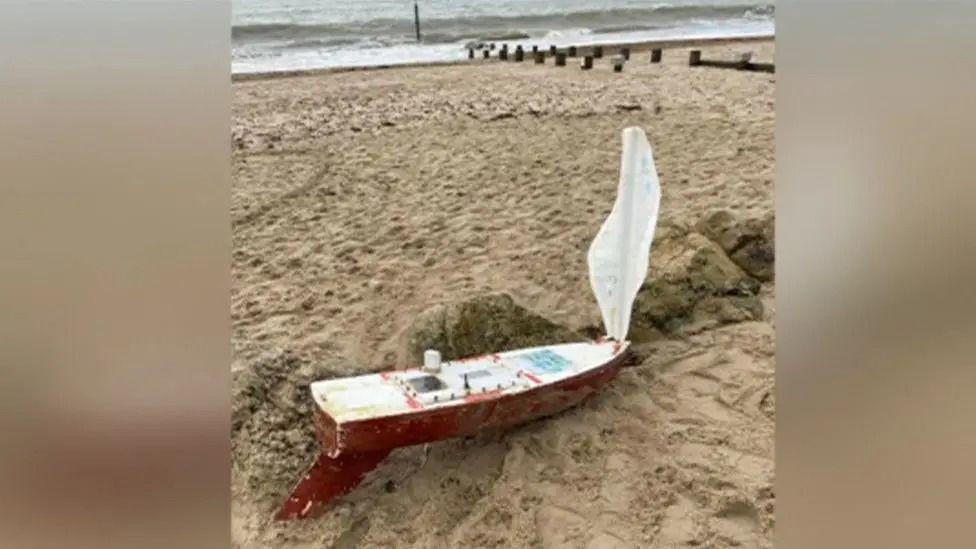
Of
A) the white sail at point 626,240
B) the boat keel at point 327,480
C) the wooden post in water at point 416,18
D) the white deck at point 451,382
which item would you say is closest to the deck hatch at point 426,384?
the white deck at point 451,382

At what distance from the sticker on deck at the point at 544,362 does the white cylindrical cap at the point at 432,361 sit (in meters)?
0.16

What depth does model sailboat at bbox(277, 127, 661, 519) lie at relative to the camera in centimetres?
123

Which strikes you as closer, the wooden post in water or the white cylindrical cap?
the white cylindrical cap

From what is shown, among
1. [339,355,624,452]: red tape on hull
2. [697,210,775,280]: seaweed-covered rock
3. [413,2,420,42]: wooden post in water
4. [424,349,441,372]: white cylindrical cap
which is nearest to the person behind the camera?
[339,355,624,452]: red tape on hull

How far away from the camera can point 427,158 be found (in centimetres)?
184

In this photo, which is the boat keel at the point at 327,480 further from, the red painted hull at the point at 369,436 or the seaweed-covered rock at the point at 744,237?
the seaweed-covered rock at the point at 744,237

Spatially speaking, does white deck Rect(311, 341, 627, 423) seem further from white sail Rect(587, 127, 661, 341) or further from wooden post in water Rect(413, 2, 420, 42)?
wooden post in water Rect(413, 2, 420, 42)

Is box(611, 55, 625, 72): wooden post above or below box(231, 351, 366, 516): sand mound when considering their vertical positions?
above

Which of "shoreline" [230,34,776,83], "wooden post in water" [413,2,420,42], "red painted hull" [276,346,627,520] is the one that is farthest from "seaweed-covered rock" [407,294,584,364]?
"wooden post in water" [413,2,420,42]
